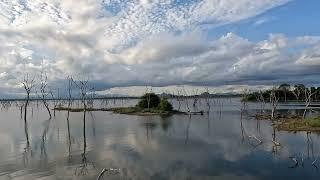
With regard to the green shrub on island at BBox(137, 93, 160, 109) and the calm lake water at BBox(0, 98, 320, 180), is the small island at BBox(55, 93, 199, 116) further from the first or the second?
the calm lake water at BBox(0, 98, 320, 180)

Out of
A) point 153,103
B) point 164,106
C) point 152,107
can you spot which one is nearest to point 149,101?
point 153,103

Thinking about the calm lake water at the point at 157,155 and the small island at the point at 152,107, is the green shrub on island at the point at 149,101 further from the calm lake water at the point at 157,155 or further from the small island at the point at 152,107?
the calm lake water at the point at 157,155

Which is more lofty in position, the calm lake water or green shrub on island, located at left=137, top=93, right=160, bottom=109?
green shrub on island, located at left=137, top=93, right=160, bottom=109

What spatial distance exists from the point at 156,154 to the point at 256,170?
10.0 metres

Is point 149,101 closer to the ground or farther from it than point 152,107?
farther from it

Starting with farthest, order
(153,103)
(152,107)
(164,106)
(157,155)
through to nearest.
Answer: (153,103), (152,107), (164,106), (157,155)

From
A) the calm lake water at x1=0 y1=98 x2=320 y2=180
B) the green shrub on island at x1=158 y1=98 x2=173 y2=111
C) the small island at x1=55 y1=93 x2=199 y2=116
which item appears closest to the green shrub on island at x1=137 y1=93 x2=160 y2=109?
the small island at x1=55 y1=93 x2=199 y2=116

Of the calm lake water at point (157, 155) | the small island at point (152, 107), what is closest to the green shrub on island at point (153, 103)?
the small island at point (152, 107)

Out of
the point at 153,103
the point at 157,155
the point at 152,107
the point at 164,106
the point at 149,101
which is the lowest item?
the point at 157,155

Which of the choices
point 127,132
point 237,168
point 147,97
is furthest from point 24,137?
point 147,97

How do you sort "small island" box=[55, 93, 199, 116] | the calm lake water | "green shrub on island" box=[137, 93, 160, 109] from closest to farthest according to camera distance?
the calm lake water
"small island" box=[55, 93, 199, 116]
"green shrub on island" box=[137, 93, 160, 109]

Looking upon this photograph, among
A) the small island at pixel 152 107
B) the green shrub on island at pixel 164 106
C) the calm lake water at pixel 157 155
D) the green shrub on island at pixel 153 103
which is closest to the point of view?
the calm lake water at pixel 157 155

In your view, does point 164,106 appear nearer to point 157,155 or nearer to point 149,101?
point 149,101

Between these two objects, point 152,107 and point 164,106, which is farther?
point 152,107
